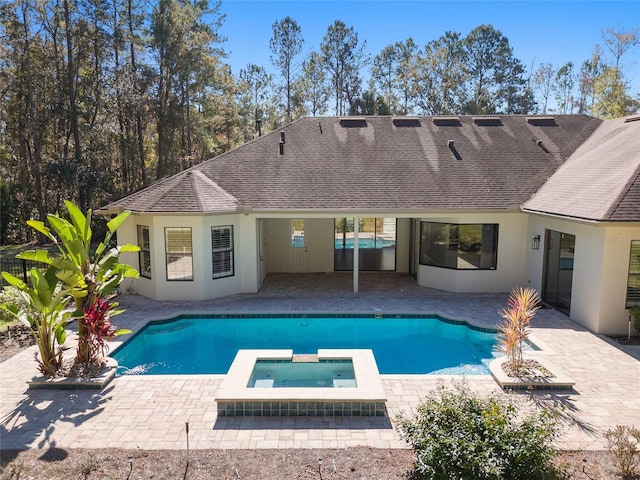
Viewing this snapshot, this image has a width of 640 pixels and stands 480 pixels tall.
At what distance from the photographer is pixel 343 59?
41.2 meters

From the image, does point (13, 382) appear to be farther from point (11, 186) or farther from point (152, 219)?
point (11, 186)

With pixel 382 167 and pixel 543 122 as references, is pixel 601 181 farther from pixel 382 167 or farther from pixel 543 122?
pixel 543 122

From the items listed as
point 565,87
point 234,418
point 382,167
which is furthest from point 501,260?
point 565,87

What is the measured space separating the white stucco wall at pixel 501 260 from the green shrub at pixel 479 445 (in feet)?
33.2

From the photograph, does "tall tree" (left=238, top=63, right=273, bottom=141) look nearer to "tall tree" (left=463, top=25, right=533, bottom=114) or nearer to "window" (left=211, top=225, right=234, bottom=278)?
"tall tree" (left=463, top=25, right=533, bottom=114)

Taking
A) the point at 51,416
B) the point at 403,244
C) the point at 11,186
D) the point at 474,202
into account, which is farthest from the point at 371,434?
the point at 11,186

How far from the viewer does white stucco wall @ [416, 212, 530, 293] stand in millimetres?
15117

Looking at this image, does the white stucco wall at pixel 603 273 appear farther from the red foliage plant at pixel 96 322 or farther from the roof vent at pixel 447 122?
the red foliage plant at pixel 96 322

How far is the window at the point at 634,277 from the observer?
36.0ft

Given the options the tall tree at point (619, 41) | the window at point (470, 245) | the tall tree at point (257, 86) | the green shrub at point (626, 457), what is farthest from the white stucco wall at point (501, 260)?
the tall tree at point (257, 86)

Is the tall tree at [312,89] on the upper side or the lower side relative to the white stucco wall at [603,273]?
upper

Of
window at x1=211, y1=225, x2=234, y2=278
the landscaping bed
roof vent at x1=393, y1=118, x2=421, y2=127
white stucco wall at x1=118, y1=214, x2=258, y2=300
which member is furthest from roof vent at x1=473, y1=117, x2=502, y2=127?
the landscaping bed

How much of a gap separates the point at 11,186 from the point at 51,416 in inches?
1203

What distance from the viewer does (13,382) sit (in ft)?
27.5
